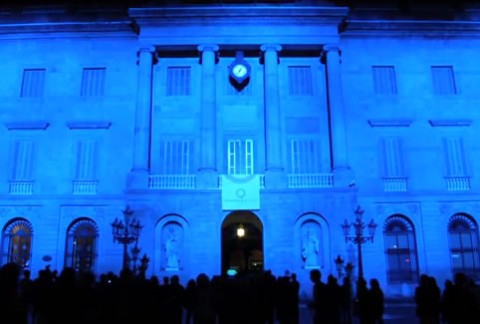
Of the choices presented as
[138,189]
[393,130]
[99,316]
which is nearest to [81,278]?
[99,316]

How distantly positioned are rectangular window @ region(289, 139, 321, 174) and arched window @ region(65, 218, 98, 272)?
38.2 feet

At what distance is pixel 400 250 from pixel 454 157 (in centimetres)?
628

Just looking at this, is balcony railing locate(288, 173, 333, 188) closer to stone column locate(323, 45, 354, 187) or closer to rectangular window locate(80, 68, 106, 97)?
stone column locate(323, 45, 354, 187)

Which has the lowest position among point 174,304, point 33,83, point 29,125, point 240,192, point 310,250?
point 174,304

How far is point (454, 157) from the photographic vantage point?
2716 cm

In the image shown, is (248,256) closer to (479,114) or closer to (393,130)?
(393,130)

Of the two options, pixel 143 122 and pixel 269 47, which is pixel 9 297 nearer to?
pixel 143 122

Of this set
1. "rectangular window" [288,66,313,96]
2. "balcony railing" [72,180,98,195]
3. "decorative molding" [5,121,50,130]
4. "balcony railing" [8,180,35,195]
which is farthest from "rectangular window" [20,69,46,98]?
"rectangular window" [288,66,313,96]

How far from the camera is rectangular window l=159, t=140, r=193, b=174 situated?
26734 millimetres

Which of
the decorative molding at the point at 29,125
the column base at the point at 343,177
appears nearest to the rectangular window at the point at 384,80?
the column base at the point at 343,177

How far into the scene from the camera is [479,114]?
27.9m

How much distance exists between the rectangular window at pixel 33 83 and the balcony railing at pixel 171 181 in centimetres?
893

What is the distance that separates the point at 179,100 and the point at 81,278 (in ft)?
68.6

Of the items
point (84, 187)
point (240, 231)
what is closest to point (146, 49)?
point (84, 187)
